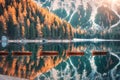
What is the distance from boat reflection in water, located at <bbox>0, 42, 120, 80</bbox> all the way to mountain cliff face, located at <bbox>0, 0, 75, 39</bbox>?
0.15m

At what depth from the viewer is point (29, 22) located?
4336 mm

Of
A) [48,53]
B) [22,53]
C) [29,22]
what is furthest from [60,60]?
[29,22]

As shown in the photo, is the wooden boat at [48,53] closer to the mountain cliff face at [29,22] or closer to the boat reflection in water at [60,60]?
the boat reflection in water at [60,60]

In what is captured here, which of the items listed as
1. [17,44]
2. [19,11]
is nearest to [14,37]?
[17,44]

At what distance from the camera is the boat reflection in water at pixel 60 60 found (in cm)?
429

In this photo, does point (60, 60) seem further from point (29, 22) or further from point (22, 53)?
point (29, 22)

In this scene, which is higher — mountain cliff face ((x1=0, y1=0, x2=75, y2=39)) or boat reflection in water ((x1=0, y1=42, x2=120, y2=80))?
mountain cliff face ((x1=0, y1=0, x2=75, y2=39))

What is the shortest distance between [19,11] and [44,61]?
2.70 ft

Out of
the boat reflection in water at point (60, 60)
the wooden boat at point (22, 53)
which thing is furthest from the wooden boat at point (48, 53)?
the wooden boat at point (22, 53)

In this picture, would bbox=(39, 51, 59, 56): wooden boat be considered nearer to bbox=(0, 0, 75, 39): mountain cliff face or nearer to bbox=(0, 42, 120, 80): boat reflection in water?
bbox=(0, 42, 120, 80): boat reflection in water

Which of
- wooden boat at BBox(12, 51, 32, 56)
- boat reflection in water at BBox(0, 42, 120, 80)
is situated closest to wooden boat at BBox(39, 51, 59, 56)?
boat reflection in water at BBox(0, 42, 120, 80)

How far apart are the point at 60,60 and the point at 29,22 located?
730 mm

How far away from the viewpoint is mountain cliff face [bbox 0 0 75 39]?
427 cm

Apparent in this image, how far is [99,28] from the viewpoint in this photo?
15.1ft
